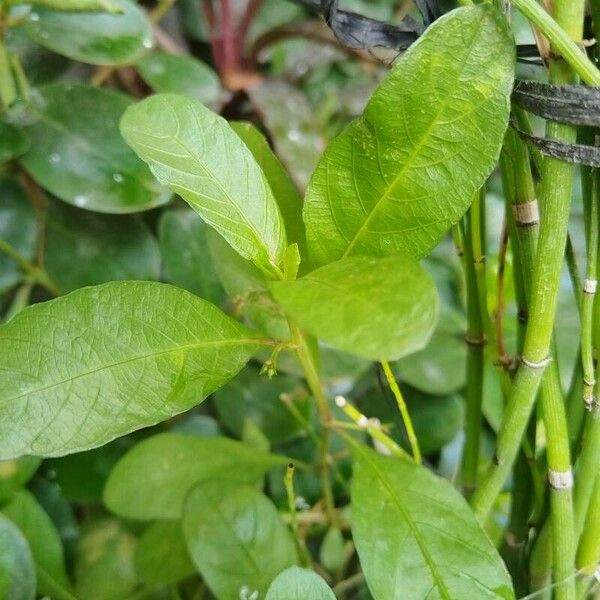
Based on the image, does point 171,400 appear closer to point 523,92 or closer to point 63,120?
point 523,92

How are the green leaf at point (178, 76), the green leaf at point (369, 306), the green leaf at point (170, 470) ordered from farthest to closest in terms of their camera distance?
1. the green leaf at point (178, 76)
2. the green leaf at point (170, 470)
3. the green leaf at point (369, 306)

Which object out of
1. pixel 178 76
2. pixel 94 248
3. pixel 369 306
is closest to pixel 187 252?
pixel 94 248

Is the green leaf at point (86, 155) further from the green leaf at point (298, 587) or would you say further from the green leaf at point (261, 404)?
the green leaf at point (298, 587)

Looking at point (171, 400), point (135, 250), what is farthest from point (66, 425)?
point (135, 250)

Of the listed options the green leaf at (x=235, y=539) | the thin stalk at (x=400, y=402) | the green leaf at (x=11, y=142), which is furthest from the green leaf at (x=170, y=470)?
the green leaf at (x=11, y=142)

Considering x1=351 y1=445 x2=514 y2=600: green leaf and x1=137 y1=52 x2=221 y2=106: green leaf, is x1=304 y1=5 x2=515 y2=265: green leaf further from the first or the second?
x1=137 y1=52 x2=221 y2=106: green leaf

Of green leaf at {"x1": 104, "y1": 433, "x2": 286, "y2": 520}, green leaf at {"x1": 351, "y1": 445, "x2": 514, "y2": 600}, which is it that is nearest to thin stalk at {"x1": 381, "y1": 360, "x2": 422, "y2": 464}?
green leaf at {"x1": 351, "y1": 445, "x2": 514, "y2": 600}
